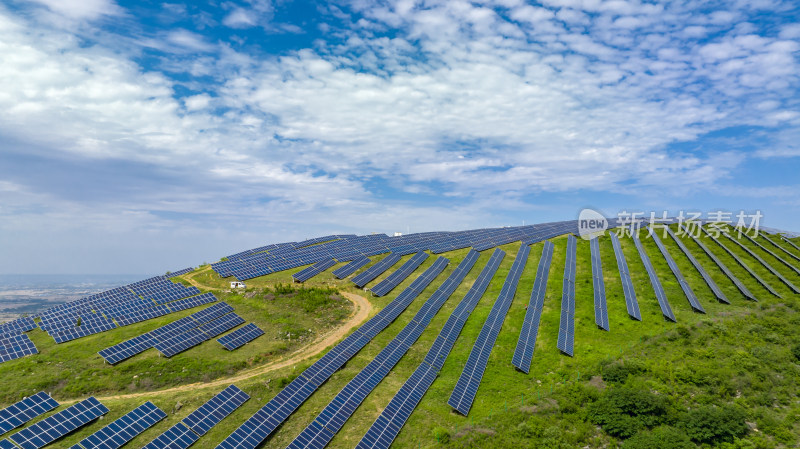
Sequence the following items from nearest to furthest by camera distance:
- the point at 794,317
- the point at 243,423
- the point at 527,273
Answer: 1. the point at 243,423
2. the point at 794,317
3. the point at 527,273

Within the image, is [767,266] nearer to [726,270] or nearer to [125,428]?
[726,270]

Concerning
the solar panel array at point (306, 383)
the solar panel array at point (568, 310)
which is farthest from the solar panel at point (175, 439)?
the solar panel array at point (568, 310)

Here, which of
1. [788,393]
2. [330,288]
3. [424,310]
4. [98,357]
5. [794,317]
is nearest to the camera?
[788,393]

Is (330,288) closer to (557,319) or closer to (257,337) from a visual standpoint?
(257,337)

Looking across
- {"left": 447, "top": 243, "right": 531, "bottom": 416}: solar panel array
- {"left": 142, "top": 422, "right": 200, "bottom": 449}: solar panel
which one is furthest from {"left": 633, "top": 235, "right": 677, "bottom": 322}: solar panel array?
{"left": 142, "top": 422, "right": 200, "bottom": 449}: solar panel

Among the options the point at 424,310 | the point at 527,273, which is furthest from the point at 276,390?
the point at 527,273

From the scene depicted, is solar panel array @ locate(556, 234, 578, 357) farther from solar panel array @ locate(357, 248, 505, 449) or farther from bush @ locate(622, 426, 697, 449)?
bush @ locate(622, 426, 697, 449)
